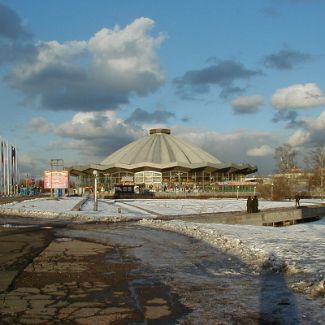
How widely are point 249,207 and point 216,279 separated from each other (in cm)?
2646

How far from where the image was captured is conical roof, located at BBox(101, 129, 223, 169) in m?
135

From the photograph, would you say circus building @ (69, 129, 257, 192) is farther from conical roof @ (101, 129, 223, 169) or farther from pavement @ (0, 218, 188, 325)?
pavement @ (0, 218, 188, 325)

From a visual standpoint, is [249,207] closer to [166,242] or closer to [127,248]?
[166,242]

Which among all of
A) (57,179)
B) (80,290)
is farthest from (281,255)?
(57,179)

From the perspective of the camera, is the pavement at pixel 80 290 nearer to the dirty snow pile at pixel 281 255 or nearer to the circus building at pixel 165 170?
the dirty snow pile at pixel 281 255

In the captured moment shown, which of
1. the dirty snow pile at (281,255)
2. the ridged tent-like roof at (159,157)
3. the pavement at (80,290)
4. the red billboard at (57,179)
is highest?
the ridged tent-like roof at (159,157)

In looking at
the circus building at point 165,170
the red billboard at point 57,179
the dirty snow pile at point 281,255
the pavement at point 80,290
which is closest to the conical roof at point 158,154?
the circus building at point 165,170

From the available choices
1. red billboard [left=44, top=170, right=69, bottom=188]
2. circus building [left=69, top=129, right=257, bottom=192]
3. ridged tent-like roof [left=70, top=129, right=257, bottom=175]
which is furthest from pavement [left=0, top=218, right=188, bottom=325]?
ridged tent-like roof [left=70, top=129, right=257, bottom=175]

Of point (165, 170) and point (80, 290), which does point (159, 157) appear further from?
point (80, 290)

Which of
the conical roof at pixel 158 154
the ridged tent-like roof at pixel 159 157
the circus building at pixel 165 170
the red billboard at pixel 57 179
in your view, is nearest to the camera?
the red billboard at pixel 57 179

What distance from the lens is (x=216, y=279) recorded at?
10.6 metres

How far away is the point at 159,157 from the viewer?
14512 centimetres

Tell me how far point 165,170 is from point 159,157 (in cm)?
1061

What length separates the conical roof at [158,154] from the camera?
135488mm
